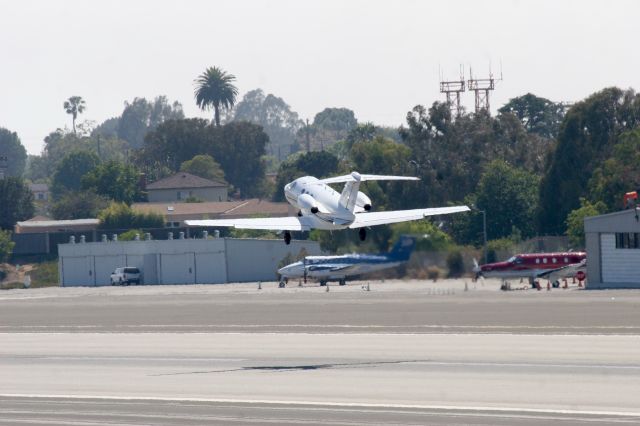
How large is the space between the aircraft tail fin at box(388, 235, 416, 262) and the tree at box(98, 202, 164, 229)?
85.2 m

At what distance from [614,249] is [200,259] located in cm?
4370

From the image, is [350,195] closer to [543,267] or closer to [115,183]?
[543,267]

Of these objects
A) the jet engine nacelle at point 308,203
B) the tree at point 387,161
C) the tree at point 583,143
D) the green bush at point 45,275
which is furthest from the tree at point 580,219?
the green bush at point 45,275

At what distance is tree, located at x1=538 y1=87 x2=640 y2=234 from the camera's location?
130 meters

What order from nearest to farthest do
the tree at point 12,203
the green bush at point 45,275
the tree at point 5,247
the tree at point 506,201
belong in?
the tree at point 506,201 < the green bush at point 45,275 < the tree at point 5,247 < the tree at point 12,203

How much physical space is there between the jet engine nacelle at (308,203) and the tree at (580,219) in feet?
142

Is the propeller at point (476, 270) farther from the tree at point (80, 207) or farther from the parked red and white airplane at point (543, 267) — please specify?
the tree at point (80, 207)

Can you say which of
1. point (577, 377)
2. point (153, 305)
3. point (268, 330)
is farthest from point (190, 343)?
point (153, 305)

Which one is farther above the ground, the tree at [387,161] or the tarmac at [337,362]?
the tree at [387,161]

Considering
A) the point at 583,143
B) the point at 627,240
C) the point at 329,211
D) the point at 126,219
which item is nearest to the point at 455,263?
the point at 627,240

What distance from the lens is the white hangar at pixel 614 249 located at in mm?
82438

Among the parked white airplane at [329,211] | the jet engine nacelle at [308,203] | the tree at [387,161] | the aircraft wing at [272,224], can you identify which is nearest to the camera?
the parked white airplane at [329,211]

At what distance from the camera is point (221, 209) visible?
176 m

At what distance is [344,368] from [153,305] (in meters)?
42.1
